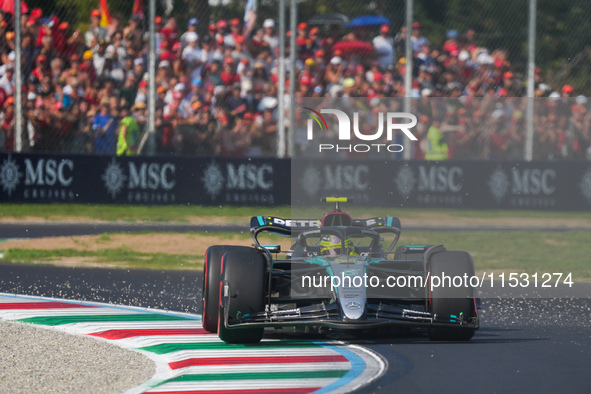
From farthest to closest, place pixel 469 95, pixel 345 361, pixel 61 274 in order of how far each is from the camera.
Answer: pixel 469 95 < pixel 61 274 < pixel 345 361

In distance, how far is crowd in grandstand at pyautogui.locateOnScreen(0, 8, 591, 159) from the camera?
16188 millimetres

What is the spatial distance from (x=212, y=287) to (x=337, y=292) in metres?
1.00

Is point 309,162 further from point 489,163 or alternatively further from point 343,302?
point 343,302

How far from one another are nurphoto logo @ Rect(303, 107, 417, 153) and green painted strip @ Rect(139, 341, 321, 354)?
31.2 ft

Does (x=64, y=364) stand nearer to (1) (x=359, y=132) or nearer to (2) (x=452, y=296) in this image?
(2) (x=452, y=296)

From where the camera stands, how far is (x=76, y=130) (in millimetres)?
→ 16312

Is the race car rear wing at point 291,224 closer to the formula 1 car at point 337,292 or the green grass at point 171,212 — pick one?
the formula 1 car at point 337,292

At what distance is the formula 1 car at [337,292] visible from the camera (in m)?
6.19

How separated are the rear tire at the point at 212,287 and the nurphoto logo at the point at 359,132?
29.9 feet

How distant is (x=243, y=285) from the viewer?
20.6 ft

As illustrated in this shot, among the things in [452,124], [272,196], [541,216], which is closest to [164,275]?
[272,196]

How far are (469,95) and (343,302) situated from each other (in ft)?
34.9

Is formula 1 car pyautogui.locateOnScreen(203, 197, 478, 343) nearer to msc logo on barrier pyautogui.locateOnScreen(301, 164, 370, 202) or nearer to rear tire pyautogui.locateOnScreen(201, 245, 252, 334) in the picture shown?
rear tire pyautogui.locateOnScreen(201, 245, 252, 334)

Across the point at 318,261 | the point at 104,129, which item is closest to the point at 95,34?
the point at 104,129
